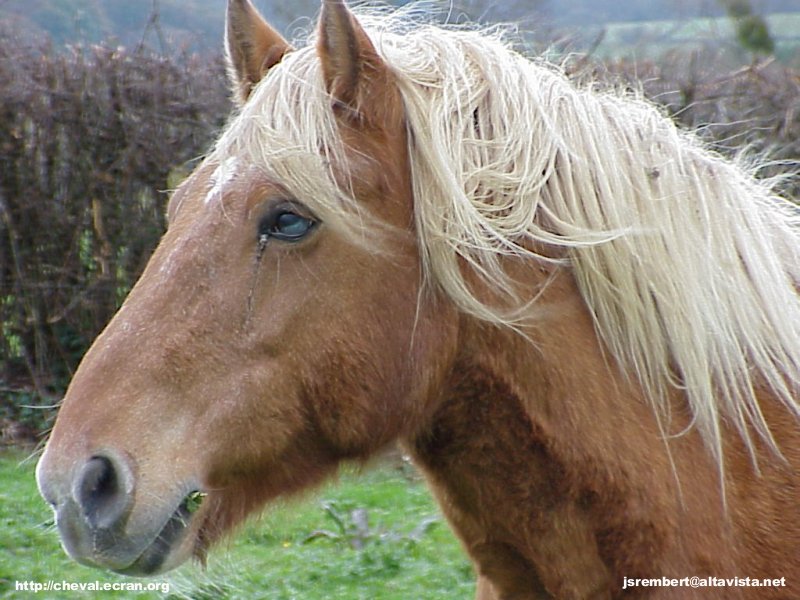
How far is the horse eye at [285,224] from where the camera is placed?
2.12 metres

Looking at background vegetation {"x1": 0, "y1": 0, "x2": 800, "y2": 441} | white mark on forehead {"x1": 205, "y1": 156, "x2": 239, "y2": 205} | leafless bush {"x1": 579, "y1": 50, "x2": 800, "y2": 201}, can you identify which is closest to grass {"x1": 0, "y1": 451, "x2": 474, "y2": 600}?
background vegetation {"x1": 0, "y1": 0, "x2": 800, "y2": 441}

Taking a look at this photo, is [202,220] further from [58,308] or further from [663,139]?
[58,308]

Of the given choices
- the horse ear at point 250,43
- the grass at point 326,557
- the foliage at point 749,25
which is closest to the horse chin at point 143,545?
the horse ear at point 250,43

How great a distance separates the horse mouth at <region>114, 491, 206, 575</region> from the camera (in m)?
2.05

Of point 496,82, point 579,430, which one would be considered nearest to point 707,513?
point 579,430

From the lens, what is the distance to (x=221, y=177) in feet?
7.15

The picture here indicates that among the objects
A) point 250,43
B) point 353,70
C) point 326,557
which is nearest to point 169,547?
point 353,70

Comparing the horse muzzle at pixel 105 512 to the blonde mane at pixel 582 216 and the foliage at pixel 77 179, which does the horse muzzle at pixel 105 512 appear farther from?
the foliage at pixel 77 179

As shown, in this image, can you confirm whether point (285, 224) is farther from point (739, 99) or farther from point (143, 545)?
point (739, 99)

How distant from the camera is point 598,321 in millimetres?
2152

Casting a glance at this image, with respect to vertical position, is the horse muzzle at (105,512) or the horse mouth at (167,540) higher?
the horse muzzle at (105,512)

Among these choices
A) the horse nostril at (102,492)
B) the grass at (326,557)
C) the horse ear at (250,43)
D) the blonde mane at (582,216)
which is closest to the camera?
the horse nostril at (102,492)

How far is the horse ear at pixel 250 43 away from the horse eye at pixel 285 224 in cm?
53

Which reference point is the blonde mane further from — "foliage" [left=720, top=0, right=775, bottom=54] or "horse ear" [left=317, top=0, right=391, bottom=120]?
"foliage" [left=720, top=0, right=775, bottom=54]
